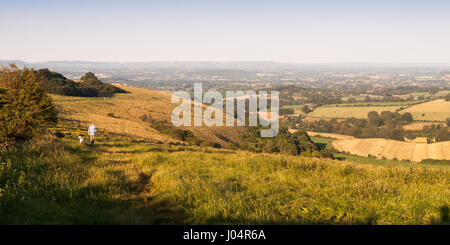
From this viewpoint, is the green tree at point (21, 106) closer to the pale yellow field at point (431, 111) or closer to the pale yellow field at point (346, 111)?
the pale yellow field at point (346, 111)

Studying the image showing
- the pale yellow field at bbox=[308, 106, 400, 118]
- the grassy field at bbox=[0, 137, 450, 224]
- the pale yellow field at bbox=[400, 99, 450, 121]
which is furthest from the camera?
the pale yellow field at bbox=[308, 106, 400, 118]

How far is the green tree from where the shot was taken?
11.9m

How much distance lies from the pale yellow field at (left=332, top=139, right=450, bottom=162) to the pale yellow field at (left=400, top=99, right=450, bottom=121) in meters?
57.0

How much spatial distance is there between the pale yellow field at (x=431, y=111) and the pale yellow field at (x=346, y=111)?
9.80 m

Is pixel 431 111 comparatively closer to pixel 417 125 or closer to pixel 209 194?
pixel 417 125

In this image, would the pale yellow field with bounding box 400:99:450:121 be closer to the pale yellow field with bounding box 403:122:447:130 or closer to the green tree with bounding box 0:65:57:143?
the pale yellow field with bounding box 403:122:447:130

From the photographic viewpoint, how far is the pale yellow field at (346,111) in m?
139

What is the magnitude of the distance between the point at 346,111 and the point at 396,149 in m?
76.1

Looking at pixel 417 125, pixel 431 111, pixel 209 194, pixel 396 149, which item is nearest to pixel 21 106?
pixel 209 194

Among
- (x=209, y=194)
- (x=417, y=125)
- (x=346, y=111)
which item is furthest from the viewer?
(x=346, y=111)

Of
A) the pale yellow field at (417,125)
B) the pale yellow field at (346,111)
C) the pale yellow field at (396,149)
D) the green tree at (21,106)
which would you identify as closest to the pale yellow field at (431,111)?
the pale yellow field at (417,125)

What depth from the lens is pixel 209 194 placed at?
634cm

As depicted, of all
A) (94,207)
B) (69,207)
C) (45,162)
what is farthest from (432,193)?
(45,162)

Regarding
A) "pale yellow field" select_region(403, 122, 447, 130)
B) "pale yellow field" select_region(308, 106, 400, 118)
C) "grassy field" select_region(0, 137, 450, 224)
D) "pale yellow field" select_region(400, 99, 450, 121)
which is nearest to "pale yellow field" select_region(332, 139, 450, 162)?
"pale yellow field" select_region(403, 122, 447, 130)
